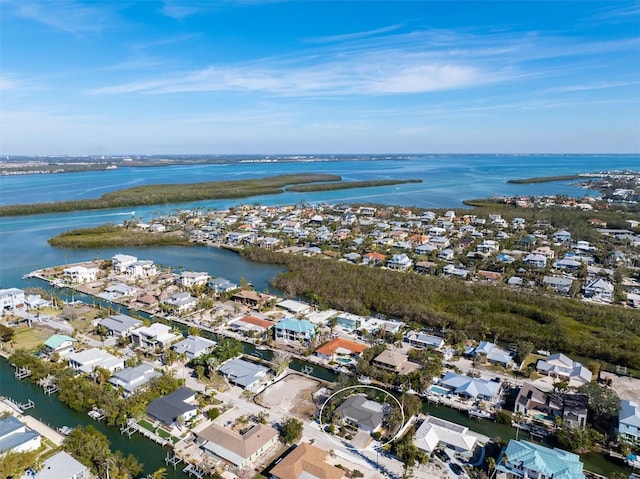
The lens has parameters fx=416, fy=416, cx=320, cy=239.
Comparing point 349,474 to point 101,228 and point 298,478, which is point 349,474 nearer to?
point 298,478

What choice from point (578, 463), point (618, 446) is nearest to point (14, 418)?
point (578, 463)

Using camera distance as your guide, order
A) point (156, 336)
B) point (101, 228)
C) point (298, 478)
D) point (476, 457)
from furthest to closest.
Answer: point (101, 228)
point (156, 336)
point (476, 457)
point (298, 478)

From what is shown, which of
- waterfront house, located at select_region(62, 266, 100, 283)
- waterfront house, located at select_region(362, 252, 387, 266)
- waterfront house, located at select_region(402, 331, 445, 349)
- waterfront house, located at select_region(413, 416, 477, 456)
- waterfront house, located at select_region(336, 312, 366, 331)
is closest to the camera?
waterfront house, located at select_region(413, 416, 477, 456)

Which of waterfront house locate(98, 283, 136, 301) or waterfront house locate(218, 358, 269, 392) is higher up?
waterfront house locate(98, 283, 136, 301)

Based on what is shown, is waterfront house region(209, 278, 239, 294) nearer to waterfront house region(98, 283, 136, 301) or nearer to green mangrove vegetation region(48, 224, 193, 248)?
waterfront house region(98, 283, 136, 301)

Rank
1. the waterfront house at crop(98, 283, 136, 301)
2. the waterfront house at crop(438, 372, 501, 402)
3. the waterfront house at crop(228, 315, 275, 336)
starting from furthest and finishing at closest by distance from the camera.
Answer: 1. the waterfront house at crop(98, 283, 136, 301)
2. the waterfront house at crop(228, 315, 275, 336)
3. the waterfront house at crop(438, 372, 501, 402)

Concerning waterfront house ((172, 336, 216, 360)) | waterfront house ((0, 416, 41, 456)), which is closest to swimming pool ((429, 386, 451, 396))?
waterfront house ((172, 336, 216, 360))

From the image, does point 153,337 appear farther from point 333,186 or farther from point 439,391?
point 333,186
